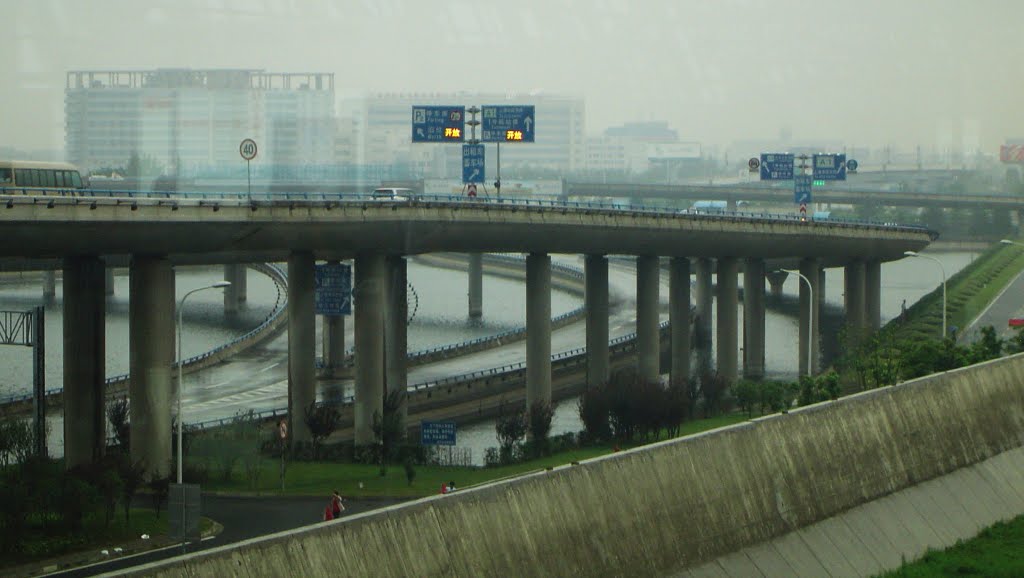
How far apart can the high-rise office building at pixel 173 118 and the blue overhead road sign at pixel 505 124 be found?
29.7 meters

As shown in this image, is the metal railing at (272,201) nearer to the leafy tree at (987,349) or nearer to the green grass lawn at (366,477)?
the green grass lawn at (366,477)

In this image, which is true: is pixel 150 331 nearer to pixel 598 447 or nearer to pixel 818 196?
pixel 598 447

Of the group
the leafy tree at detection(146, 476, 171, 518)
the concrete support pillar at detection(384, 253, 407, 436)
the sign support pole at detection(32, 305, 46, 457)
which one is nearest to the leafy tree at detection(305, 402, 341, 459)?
the concrete support pillar at detection(384, 253, 407, 436)

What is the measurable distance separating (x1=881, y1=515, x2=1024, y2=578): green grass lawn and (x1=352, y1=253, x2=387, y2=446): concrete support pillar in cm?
3628

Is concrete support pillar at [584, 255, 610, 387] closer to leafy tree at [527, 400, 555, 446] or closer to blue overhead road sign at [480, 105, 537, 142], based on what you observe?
blue overhead road sign at [480, 105, 537, 142]

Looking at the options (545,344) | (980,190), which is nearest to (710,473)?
(545,344)

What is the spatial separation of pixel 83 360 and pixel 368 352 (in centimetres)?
1518

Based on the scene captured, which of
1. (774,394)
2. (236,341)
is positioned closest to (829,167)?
(236,341)

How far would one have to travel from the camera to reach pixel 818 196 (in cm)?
17225

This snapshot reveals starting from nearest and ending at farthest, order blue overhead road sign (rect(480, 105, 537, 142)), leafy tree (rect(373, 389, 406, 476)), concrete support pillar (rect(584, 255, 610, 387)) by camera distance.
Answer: leafy tree (rect(373, 389, 406, 476)) < blue overhead road sign (rect(480, 105, 537, 142)) < concrete support pillar (rect(584, 255, 610, 387))

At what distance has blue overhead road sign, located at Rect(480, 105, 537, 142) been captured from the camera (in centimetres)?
8825

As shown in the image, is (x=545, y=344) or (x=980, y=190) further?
(x=980, y=190)

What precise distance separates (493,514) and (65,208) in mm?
31448

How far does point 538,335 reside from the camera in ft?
271
